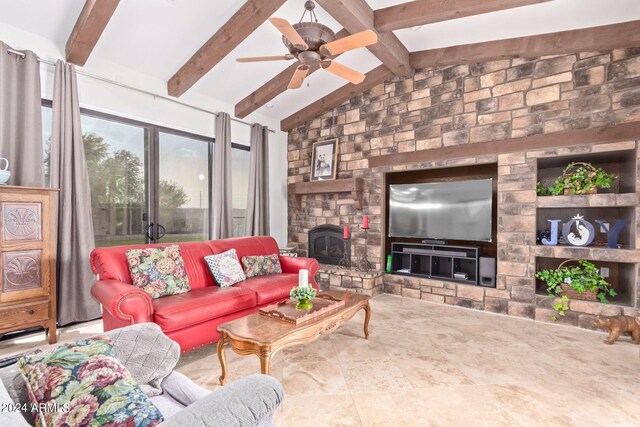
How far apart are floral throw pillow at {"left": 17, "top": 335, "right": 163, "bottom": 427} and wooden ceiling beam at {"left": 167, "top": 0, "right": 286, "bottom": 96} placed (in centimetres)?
319

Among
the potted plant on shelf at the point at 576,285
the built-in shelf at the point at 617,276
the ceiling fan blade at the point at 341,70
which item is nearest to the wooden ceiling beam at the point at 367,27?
the ceiling fan blade at the point at 341,70

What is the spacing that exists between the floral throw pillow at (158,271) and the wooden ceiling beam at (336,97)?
3466 millimetres

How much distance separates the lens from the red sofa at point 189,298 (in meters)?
2.41

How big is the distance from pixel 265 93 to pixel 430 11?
8.17ft

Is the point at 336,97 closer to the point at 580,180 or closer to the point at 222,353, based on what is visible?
the point at 580,180

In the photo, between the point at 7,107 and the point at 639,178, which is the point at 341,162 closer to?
the point at 639,178

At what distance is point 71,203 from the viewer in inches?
135

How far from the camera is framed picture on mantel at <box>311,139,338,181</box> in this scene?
543 centimetres

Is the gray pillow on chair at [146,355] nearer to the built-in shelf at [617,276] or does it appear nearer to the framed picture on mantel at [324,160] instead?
the built-in shelf at [617,276]

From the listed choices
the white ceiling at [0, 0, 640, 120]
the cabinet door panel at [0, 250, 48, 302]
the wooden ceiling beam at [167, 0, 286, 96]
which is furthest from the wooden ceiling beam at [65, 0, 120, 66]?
the cabinet door panel at [0, 250, 48, 302]

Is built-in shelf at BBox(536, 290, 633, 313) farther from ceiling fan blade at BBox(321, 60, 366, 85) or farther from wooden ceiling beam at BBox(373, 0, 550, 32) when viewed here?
ceiling fan blade at BBox(321, 60, 366, 85)

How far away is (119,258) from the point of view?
2.89m

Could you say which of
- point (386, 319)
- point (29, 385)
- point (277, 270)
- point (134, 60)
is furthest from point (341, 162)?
point (29, 385)

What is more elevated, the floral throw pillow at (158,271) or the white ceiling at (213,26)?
the white ceiling at (213,26)
